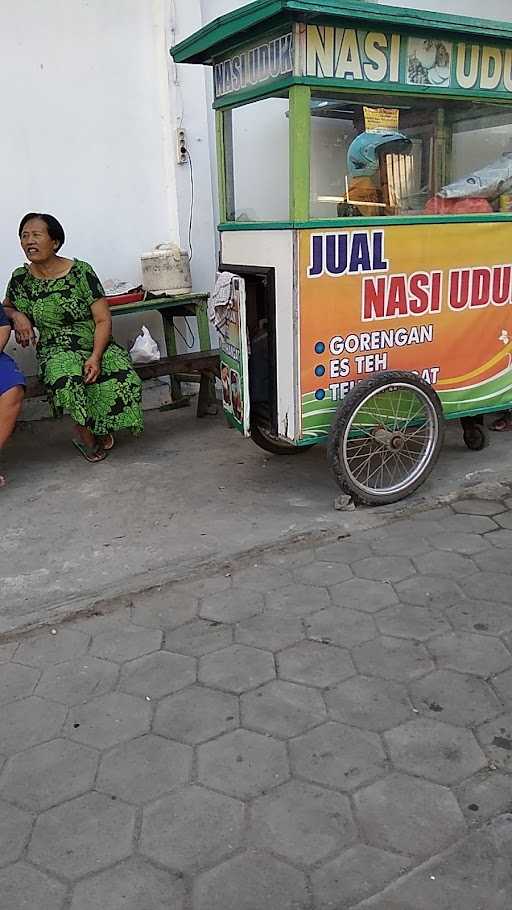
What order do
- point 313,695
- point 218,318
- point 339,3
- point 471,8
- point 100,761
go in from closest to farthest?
point 100,761, point 313,695, point 339,3, point 218,318, point 471,8

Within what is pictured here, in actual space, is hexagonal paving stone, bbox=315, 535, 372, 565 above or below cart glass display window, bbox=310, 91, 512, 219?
below

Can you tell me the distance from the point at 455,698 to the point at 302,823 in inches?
26.4

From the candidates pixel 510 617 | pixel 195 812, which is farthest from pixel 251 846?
pixel 510 617

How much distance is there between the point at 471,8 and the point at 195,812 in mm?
6861

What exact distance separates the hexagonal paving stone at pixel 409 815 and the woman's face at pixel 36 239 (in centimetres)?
323

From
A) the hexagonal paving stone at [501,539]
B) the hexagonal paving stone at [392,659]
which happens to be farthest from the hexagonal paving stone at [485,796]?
the hexagonal paving stone at [501,539]

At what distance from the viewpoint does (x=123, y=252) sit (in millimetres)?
5465

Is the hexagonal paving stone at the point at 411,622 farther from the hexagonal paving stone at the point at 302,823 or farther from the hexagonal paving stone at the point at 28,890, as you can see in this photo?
the hexagonal paving stone at the point at 28,890

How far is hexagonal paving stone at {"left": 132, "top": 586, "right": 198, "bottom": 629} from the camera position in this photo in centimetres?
275

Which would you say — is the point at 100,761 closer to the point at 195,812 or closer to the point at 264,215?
the point at 195,812

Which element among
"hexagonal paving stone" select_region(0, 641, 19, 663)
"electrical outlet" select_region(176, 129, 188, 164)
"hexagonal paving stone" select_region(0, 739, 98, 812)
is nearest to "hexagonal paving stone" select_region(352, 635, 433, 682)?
"hexagonal paving stone" select_region(0, 739, 98, 812)

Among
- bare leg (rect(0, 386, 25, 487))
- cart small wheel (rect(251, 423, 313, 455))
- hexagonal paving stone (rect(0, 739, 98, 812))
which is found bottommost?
hexagonal paving stone (rect(0, 739, 98, 812))

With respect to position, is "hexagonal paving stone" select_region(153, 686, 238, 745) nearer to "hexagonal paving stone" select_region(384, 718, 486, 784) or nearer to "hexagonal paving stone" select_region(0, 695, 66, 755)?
"hexagonal paving stone" select_region(0, 695, 66, 755)

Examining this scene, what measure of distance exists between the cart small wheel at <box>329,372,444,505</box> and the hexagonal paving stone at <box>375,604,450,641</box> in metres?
0.86
